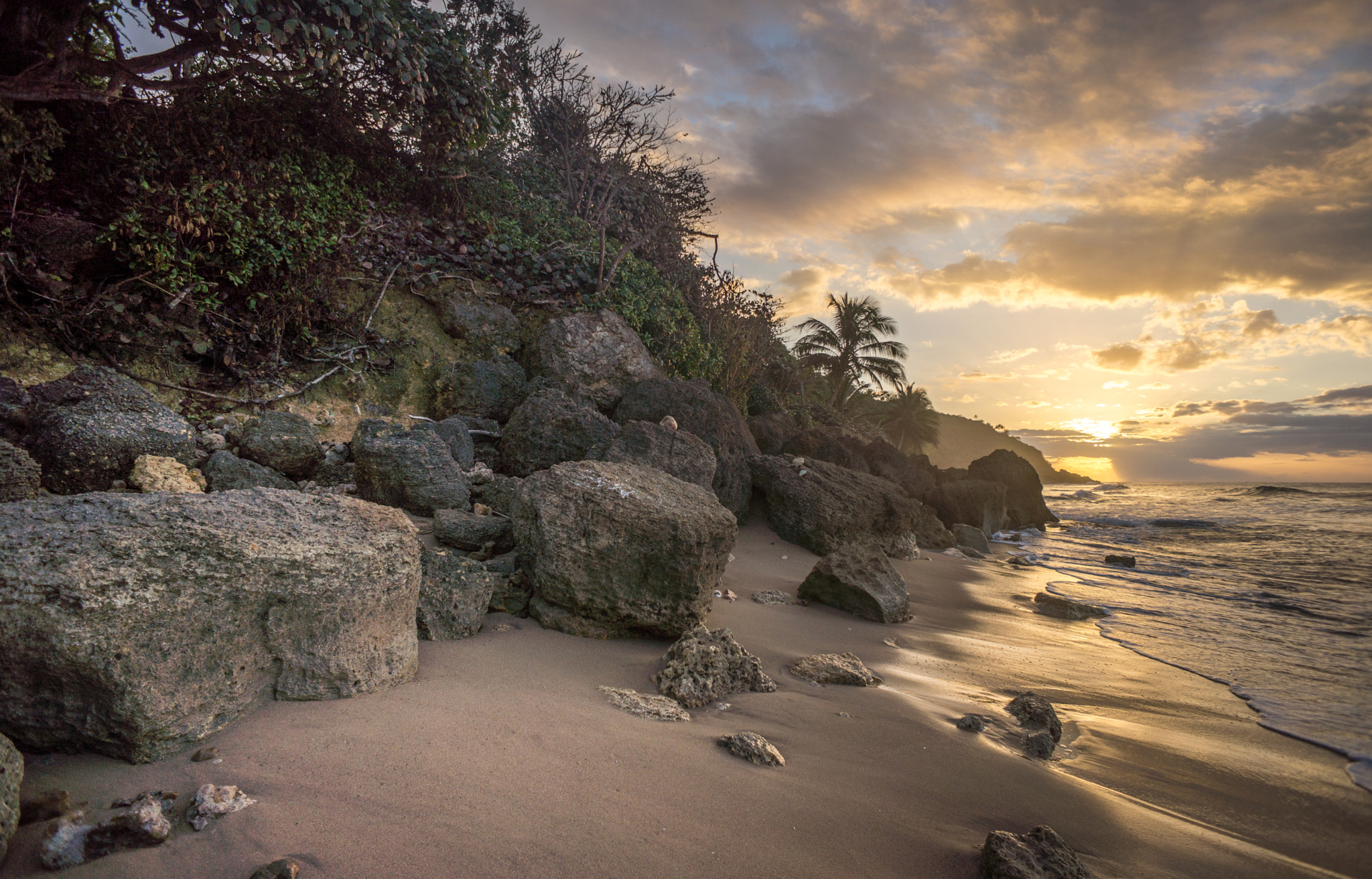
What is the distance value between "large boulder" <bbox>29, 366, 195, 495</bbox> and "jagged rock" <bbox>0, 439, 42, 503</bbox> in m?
0.49

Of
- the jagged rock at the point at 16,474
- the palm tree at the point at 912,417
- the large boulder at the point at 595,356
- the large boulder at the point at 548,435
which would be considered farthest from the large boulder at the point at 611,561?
the palm tree at the point at 912,417

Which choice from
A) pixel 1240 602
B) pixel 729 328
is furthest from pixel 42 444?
pixel 1240 602

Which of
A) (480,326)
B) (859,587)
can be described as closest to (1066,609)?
(859,587)

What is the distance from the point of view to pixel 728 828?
1793 mm

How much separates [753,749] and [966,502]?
13271mm

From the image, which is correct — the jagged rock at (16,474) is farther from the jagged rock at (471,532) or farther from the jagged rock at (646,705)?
the jagged rock at (646,705)

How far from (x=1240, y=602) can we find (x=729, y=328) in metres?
8.31

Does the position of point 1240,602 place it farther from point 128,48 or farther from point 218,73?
point 128,48

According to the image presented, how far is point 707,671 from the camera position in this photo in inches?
114

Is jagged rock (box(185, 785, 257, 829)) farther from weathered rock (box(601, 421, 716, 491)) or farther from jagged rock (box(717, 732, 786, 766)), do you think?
weathered rock (box(601, 421, 716, 491))

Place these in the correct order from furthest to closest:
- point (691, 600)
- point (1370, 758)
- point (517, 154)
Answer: point (517, 154)
point (691, 600)
point (1370, 758)

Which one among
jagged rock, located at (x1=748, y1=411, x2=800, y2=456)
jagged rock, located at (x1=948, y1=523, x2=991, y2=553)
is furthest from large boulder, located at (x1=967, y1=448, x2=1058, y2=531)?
jagged rock, located at (x1=748, y1=411, x2=800, y2=456)

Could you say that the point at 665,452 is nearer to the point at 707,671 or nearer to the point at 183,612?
the point at 707,671

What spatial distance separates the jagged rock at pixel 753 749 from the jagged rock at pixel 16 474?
12.0ft
